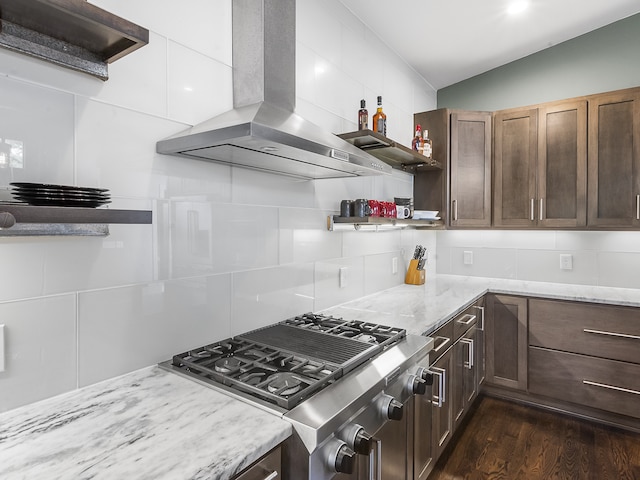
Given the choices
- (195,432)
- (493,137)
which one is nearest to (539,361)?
(493,137)

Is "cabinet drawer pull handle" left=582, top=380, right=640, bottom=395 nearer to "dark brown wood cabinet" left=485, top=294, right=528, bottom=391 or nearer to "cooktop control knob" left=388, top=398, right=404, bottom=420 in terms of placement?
"dark brown wood cabinet" left=485, top=294, right=528, bottom=391

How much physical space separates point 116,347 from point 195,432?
480 millimetres

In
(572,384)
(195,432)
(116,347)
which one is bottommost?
(572,384)

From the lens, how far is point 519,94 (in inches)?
128

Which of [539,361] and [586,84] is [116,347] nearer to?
[539,361]

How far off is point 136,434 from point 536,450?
241 centimetres

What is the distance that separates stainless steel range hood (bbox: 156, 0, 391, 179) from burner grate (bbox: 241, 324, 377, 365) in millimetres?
710

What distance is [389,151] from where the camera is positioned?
246 centimetres

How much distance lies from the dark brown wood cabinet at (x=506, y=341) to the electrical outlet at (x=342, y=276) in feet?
4.22

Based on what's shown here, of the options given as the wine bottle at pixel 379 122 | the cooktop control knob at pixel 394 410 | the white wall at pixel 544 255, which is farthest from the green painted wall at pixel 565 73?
the cooktop control knob at pixel 394 410

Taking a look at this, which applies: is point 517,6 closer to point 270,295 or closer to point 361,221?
point 361,221

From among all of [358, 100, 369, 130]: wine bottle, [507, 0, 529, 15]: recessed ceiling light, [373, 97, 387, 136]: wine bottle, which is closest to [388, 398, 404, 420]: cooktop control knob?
[358, 100, 369, 130]: wine bottle

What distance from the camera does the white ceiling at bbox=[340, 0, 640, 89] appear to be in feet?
7.70

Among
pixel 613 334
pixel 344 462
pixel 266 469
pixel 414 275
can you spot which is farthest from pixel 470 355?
pixel 266 469
